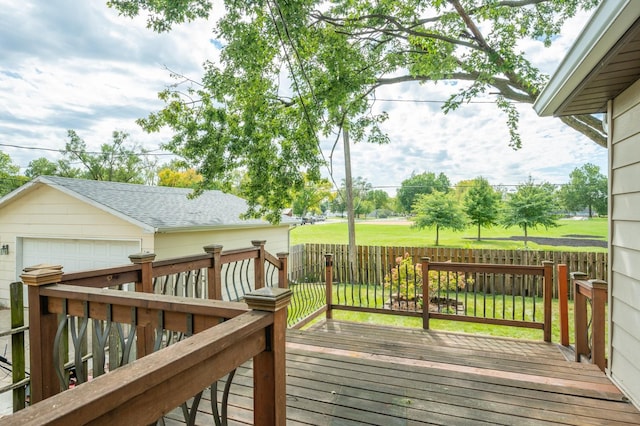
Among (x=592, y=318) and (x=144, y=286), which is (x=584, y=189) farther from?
(x=144, y=286)

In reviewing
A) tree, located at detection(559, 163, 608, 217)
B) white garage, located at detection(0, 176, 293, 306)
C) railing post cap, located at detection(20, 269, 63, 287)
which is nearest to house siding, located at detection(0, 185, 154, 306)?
white garage, located at detection(0, 176, 293, 306)

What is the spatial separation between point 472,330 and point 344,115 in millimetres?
4843

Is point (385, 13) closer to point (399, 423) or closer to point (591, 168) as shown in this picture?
point (399, 423)

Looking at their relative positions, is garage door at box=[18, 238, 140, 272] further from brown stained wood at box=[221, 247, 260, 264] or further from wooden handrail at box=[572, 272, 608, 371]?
wooden handrail at box=[572, 272, 608, 371]

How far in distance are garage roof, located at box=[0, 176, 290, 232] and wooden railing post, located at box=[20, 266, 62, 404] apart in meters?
4.17

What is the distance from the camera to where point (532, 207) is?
11359 millimetres

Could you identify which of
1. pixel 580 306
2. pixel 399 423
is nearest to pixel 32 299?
pixel 399 423

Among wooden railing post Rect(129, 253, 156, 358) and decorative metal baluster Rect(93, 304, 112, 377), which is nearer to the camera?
decorative metal baluster Rect(93, 304, 112, 377)

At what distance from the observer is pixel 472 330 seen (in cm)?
588

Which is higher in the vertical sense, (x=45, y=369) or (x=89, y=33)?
(x=89, y=33)

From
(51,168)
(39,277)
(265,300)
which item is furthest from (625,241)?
(51,168)

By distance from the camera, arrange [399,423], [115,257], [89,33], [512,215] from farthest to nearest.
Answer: [512,215] → [89,33] → [115,257] → [399,423]

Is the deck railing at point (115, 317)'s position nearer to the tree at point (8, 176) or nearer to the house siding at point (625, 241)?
the house siding at point (625, 241)

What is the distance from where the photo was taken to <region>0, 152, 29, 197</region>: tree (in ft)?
68.6
